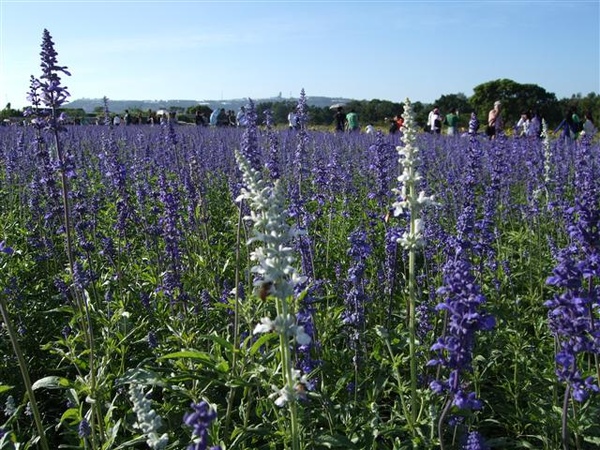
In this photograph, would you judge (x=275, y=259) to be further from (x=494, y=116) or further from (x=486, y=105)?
(x=486, y=105)

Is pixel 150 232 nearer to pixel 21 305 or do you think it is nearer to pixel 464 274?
pixel 21 305

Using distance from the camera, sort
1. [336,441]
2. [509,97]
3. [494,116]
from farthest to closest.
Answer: [509,97] → [494,116] → [336,441]

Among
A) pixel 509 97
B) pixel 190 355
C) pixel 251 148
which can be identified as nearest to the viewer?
pixel 190 355

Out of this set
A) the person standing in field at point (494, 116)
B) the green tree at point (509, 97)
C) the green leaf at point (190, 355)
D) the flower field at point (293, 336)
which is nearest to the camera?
the flower field at point (293, 336)

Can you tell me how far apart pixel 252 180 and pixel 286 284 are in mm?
441

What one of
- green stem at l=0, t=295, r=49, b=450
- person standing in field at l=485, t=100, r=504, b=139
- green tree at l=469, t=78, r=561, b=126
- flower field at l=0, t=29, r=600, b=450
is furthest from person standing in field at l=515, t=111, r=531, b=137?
green tree at l=469, t=78, r=561, b=126

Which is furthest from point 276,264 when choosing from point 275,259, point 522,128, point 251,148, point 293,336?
point 522,128

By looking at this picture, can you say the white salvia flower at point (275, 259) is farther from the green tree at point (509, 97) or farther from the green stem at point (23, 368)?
the green tree at point (509, 97)

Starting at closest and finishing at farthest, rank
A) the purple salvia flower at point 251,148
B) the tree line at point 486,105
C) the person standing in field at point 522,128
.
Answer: the purple salvia flower at point 251,148 < the person standing in field at point 522,128 < the tree line at point 486,105

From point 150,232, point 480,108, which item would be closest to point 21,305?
point 150,232

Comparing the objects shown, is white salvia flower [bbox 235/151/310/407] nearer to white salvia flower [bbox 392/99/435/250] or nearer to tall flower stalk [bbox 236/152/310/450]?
tall flower stalk [bbox 236/152/310/450]

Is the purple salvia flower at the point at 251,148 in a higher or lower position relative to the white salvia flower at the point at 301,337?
higher

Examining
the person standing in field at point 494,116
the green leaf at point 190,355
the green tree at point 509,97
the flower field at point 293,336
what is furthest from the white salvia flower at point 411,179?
the green tree at point 509,97

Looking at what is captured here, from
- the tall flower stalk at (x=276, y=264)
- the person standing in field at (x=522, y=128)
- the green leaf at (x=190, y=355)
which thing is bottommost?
the green leaf at (x=190, y=355)
